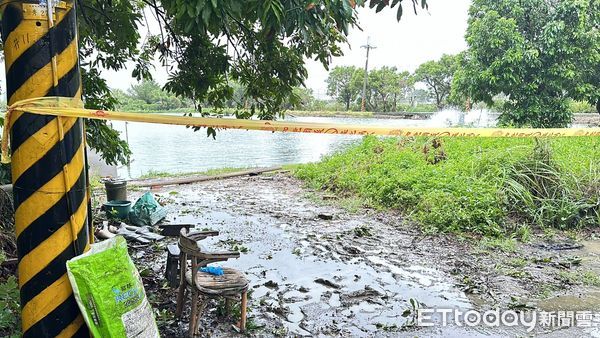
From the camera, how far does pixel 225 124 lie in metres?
2.15

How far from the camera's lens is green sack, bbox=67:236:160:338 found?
1.62m

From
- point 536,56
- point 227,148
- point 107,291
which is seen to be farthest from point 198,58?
point 227,148

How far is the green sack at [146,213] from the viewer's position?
5918mm

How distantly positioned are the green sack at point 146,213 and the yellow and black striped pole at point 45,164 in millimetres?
4374

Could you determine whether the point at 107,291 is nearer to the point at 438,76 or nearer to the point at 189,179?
the point at 189,179

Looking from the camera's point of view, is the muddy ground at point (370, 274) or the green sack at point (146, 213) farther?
the green sack at point (146, 213)

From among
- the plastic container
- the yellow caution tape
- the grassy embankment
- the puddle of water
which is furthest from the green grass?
the yellow caution tape

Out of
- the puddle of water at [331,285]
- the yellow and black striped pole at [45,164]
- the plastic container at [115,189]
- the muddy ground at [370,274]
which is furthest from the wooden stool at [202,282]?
the plastic container at [115,189]

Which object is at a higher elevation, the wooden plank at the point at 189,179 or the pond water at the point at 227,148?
the pond water at the point at 227,148

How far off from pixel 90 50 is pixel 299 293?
3.39 meters

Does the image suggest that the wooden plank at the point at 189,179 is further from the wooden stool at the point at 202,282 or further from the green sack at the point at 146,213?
the wooden stool at the point at 202,282

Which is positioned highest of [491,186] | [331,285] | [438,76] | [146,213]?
[438,76]

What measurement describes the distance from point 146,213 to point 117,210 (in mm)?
444

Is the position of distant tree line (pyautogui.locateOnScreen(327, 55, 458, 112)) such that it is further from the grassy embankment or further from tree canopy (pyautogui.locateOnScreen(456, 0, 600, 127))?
the grassy embankment
